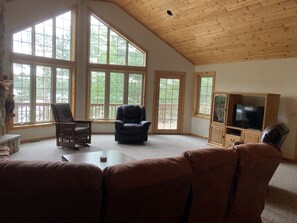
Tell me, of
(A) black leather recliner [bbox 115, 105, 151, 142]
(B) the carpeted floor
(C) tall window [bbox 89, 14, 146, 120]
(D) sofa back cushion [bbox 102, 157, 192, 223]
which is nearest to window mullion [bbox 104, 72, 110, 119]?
(C) tall window [bbox 89, 14, 146, 120]

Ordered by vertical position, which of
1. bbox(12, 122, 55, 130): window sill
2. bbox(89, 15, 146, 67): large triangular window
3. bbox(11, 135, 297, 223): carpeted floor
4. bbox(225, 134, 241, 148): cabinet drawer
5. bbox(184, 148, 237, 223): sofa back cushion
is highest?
bbox(89, 15, 146, 67): large triangular window

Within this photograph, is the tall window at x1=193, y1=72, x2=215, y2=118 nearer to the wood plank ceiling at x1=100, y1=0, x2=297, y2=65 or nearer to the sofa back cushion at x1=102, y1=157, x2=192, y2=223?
the wood plank ceiling at x1=100, y1=0, x2=297, y2=65

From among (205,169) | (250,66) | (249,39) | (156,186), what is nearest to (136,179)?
(156,186)

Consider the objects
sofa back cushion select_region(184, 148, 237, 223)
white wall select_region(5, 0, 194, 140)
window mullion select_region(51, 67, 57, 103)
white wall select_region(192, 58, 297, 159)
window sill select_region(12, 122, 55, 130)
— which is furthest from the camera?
window mullion select_region(51, 67, 57, 103)

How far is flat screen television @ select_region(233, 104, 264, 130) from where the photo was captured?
5238 mm

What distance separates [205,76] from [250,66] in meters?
1.60

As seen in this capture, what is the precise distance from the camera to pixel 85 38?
6.65m

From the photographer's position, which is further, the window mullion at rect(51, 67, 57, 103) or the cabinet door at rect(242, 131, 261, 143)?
the window mullion at rect(51, 67, 57, 103)

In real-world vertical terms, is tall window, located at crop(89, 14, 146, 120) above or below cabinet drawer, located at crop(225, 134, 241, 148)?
above

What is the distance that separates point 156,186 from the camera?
1.43 metres

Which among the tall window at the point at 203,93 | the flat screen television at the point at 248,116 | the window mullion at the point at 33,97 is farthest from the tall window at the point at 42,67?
the flat screen television at the point at 248,116

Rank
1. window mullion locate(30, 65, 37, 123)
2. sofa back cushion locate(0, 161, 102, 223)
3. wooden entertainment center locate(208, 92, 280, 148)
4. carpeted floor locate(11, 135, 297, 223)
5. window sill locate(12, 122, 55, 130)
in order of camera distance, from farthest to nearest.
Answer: window mullion locate(30, 65, 37, 123)
window sill locate(12, 122, 55, 130)
wooden entertainment center locate(208, 92, 280, 148)
carpeted floor locate(11, 135, 297, 223)
sofa back cushion locate(0, 161, 102, 223)

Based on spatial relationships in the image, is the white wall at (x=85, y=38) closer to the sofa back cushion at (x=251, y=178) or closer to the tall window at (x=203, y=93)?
the tall window at (x=203, y=93)

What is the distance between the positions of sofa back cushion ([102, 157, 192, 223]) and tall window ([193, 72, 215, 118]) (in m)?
5.73
